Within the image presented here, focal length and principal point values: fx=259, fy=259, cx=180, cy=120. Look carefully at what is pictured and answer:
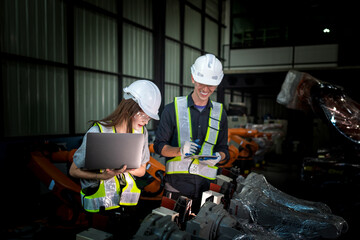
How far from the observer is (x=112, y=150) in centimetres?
158

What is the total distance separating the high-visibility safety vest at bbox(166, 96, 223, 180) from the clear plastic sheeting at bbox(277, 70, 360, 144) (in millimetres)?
1808

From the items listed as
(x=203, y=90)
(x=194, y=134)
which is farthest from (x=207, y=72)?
(x=194, y=134)

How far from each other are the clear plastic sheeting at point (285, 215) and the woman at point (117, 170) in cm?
74

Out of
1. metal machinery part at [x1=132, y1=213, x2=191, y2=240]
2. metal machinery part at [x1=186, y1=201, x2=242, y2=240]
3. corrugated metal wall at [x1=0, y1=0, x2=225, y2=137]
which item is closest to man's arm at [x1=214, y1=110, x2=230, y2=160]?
metal machinery part at [x1=186, y1=201, x2=242, y2=240]

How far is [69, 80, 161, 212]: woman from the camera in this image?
1.63 metres

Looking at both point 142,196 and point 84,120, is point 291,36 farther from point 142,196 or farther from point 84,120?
point 142,196

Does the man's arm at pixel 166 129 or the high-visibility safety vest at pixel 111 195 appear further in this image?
the man's arm at pixel 166 129

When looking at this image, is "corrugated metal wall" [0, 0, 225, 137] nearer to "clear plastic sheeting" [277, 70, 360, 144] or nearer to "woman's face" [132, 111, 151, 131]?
"woman's face" [132, 111, 151, 131]

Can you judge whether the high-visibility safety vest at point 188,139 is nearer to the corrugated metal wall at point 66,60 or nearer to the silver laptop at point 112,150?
the silver laptop at point 112,150

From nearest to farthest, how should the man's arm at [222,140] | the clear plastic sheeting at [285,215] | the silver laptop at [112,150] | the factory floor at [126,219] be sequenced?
the clear plastic sheeting at [285,215]
the silver laptop at [112,150]
the man's arm at [222,140]
the factory floor at [126,219]

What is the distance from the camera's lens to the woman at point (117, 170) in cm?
163

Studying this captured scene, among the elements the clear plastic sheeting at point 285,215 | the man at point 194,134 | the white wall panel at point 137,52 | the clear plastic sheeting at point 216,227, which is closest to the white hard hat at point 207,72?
the man at point 194,134

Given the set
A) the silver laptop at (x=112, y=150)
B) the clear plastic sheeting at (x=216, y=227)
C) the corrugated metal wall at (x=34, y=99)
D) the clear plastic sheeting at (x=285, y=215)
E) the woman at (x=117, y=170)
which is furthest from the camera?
the corrugated metal wall at (x=34, y=99)

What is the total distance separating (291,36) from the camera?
11.2m
